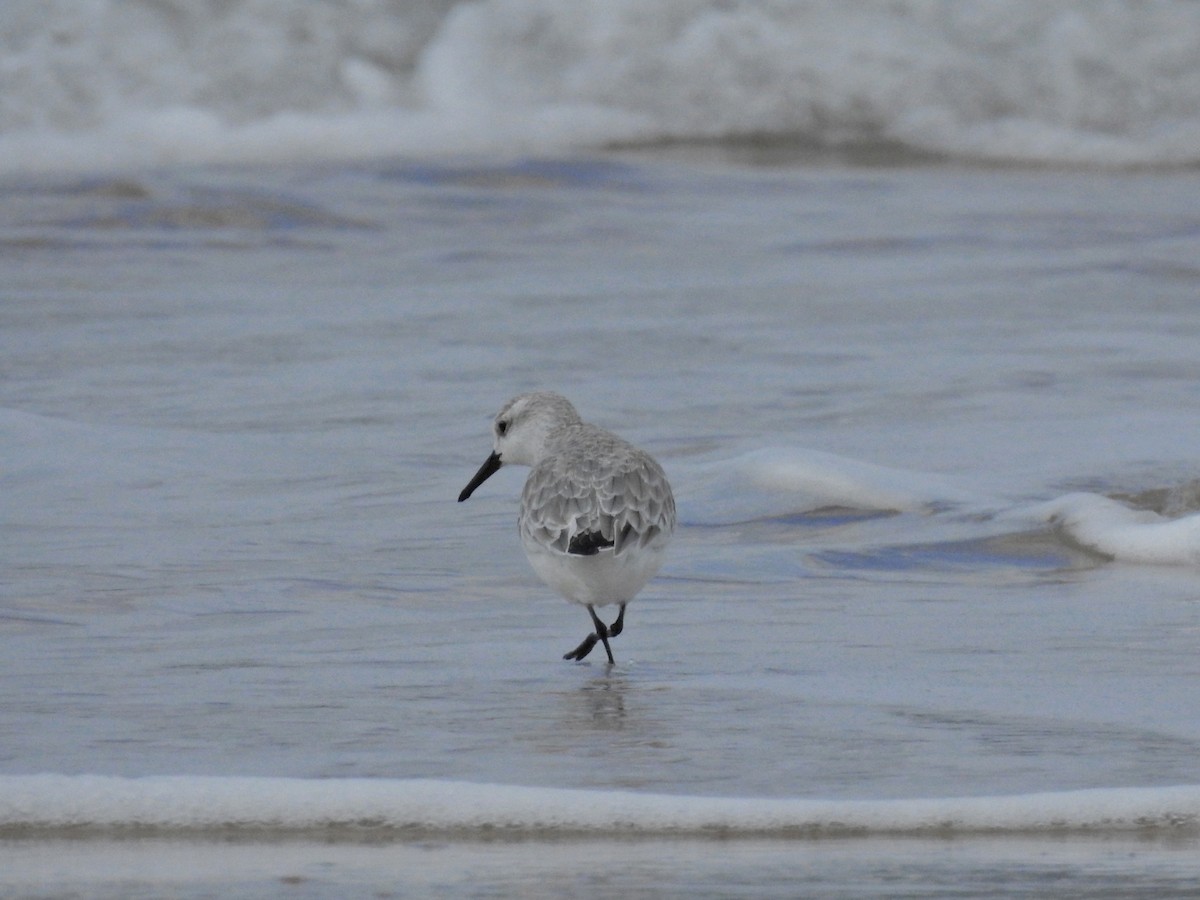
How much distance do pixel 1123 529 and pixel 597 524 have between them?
194 cm

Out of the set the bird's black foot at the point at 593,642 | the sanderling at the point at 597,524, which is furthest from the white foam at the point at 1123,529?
the bird's black foot at the point at 593,642

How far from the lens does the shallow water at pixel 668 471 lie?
385 centimetres

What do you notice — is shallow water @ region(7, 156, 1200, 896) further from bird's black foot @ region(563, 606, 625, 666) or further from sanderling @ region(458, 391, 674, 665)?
sanderling @ region(458, 391, 674, 665)

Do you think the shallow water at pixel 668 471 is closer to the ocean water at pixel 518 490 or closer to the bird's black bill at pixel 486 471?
the ocean water at pixel 518 490

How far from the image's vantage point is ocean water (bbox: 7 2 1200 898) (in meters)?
3.47

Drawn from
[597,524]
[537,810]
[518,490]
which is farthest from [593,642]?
[518,490]

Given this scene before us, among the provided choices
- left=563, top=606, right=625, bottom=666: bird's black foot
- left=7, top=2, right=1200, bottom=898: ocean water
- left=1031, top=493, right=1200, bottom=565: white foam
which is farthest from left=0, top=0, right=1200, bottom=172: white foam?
left=563, top=606, right=625, bottom=666: bird's black foot

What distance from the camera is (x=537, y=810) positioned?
350 cm

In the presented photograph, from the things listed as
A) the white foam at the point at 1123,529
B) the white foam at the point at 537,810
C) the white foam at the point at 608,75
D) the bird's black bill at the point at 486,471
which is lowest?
the white foam at the point at 537,810

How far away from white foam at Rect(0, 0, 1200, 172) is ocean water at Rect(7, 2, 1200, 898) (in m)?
0.10

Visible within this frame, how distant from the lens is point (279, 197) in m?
13.2

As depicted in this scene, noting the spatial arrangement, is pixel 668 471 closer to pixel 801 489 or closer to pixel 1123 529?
pixel 801 489

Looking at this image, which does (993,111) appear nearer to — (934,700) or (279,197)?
(279,197)

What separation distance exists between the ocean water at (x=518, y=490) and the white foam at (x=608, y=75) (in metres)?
0.10
